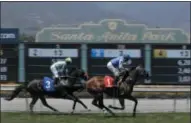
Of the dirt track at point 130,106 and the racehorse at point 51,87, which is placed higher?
the racehorse at point 51,87

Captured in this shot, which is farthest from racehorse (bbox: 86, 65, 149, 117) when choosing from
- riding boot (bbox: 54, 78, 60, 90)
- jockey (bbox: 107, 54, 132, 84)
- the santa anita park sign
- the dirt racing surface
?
the santa anita park sign

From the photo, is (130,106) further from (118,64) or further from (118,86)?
(118,86)

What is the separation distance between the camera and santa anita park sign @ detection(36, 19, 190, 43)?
107 ft

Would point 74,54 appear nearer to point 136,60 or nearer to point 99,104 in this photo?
point 136,60

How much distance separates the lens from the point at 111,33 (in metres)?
34.6

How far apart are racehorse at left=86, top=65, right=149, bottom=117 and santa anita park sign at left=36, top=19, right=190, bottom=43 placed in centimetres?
1602

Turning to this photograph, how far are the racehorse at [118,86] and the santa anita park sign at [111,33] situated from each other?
16.0 m

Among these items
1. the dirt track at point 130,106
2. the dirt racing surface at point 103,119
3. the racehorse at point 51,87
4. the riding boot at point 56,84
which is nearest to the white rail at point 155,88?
the dirt track at point 130,106

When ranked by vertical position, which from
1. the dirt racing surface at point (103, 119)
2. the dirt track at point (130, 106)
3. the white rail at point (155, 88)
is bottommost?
the dirt track at point (130, 106)

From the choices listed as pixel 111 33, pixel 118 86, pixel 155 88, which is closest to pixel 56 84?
pixel 118 86

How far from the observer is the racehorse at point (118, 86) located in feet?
52.3

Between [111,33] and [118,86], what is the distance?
18.8 metres

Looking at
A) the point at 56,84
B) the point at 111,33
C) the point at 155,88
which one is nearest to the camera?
the point at 56,84

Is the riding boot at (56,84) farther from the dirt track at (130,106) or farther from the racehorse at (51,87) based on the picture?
the dirt track at (130,106)
